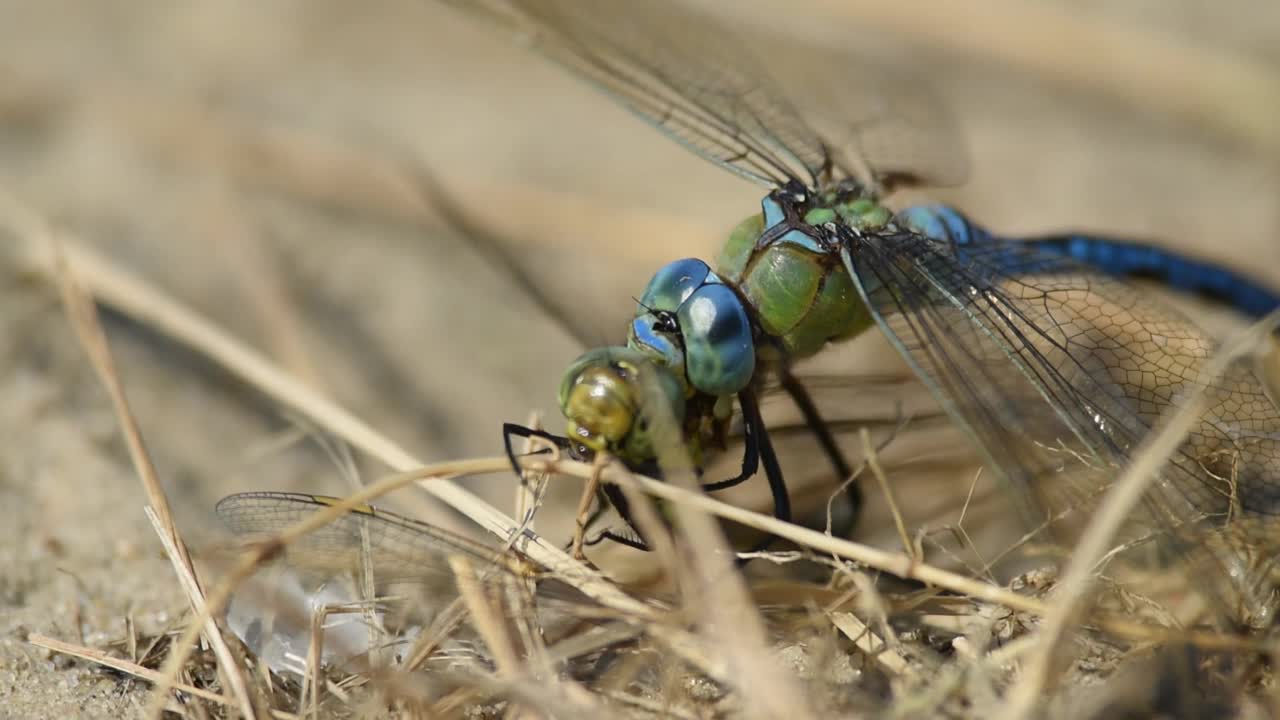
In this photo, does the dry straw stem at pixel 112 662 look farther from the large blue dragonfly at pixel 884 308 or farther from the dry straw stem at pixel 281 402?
the large blue dragonfly at pixel 884 308

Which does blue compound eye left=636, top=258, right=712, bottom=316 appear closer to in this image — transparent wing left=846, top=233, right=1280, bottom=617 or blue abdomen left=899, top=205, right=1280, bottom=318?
transparent wing left=846, top=233, right=1280, bottom=617

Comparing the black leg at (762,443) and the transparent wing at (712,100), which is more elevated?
the transparent wing at (712,100)

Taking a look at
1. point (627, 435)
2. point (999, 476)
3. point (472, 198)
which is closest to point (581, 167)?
point (472, 198)

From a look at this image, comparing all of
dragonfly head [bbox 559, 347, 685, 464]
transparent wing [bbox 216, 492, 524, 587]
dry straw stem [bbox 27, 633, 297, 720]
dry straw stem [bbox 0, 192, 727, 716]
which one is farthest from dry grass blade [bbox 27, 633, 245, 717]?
dragonfly head [bbox 559, 347, 685, 464]

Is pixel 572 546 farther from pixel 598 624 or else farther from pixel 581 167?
pixel 581 167

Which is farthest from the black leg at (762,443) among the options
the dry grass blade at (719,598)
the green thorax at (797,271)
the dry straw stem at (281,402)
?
the dry straw stem at (281,402)

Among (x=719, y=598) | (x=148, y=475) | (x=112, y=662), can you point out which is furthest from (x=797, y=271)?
(x=112, y=662)
